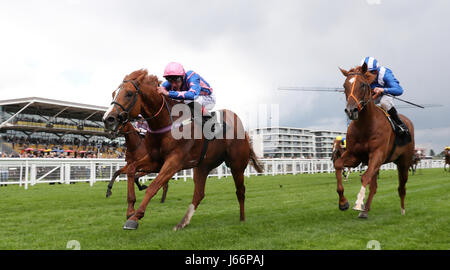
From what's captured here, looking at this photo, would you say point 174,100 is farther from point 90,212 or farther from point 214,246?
point 90,212

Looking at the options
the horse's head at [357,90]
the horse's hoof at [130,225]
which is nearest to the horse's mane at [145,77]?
the horse's hoof at [130,225]

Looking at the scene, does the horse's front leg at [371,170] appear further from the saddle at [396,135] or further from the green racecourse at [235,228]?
the saddle at [396,135]

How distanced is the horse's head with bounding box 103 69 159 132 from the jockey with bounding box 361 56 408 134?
3388 mm

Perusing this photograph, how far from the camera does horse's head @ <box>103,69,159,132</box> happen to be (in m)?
3.72

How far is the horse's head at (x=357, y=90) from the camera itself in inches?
190

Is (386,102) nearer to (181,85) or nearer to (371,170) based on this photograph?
(371,170)

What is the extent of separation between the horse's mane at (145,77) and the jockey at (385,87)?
3.20 m

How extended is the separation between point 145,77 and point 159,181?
1.34m

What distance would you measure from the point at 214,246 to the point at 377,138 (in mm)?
3073

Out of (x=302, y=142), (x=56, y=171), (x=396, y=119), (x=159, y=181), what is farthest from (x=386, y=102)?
(x=302, y=142)

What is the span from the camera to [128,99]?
397 centimetres

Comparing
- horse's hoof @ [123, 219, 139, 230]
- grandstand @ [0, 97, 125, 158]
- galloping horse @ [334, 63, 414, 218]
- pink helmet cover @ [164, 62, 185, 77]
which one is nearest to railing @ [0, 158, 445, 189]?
pink helmet cover @ [164, 62, 185, 77]
